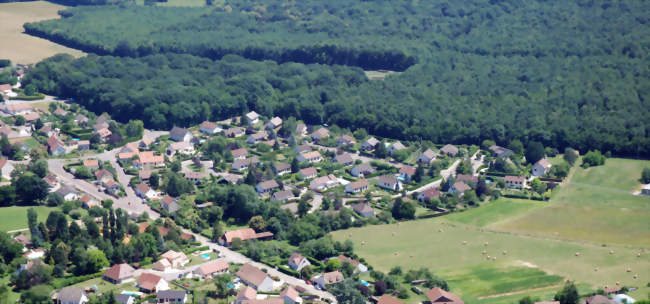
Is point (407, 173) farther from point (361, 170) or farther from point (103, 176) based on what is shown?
point (103, 176)

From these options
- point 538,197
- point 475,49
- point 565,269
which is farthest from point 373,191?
point 475,49

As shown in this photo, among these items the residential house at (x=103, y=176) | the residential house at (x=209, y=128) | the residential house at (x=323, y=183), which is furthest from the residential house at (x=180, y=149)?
the residential house at (x=323, y=183)

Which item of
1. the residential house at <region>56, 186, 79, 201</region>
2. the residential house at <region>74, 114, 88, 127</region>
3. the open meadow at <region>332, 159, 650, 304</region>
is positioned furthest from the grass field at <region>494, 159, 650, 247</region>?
the residential house at <region>74, 114, 88, 127</region>

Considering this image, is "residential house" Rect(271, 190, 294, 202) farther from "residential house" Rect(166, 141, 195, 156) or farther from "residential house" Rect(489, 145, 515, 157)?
"residential house" Rect(489, 145, 515, 157)

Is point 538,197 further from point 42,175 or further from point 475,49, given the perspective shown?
point 475,49

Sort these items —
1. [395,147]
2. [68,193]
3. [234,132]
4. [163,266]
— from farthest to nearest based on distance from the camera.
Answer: [234,132] < [395,147] < [68,193] < [163,266]

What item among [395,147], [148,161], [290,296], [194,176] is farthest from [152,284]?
[395,147]
